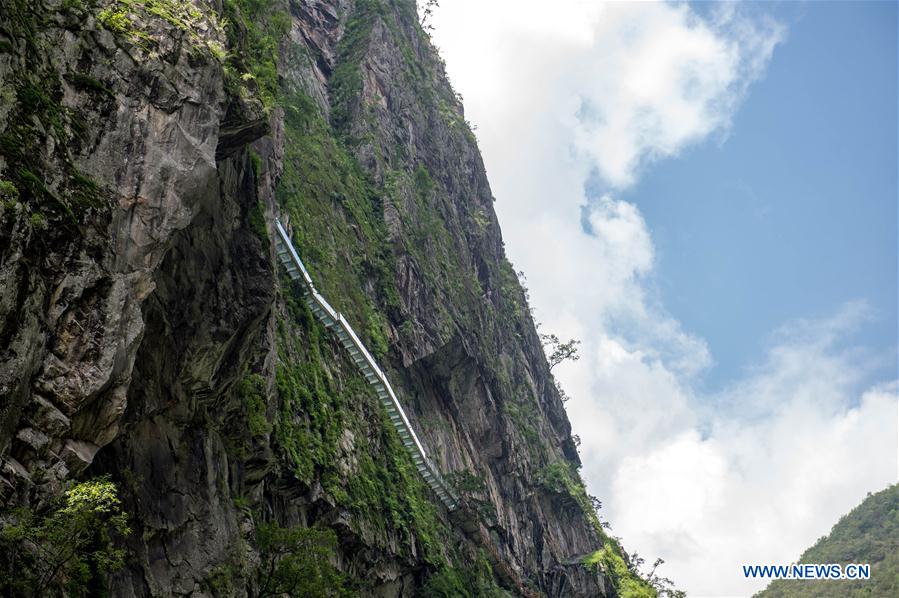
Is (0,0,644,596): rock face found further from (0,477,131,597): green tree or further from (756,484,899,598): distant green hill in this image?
(756,484,899,598): distant green hill

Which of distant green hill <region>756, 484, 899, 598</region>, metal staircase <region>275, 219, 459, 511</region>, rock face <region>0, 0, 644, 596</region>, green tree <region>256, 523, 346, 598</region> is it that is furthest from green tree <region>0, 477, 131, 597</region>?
distant green hill <region>756, 484, 899, 598</region>

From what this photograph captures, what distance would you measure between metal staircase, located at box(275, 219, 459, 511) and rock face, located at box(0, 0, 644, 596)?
836 mm

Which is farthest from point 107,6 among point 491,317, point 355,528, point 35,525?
point 491,317

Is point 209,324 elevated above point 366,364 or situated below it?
below

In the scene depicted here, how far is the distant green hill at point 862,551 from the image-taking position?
106625 mm

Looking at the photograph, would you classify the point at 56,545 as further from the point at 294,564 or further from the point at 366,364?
the point at 366,364

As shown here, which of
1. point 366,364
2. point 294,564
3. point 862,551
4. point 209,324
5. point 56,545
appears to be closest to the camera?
point 56,545

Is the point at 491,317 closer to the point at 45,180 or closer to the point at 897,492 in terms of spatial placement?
the point at 45,180

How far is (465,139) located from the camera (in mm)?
84688

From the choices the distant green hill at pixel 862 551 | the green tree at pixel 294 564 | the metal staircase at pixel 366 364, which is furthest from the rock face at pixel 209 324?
the distant green hill at pixel 862 551

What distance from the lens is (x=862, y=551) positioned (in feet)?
402

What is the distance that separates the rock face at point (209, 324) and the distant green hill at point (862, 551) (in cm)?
6938

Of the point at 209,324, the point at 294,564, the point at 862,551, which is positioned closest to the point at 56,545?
the point at 209,324

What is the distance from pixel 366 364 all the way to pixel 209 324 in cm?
1944
